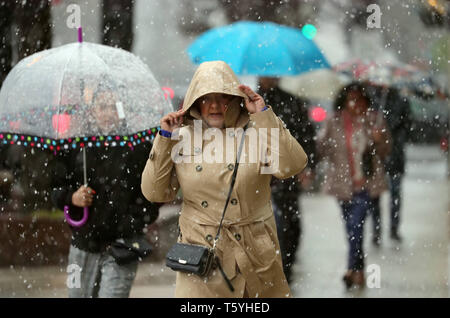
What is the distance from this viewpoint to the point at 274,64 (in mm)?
7574

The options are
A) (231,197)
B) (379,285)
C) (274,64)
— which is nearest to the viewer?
(231,197)

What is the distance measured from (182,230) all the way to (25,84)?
57.5 inches

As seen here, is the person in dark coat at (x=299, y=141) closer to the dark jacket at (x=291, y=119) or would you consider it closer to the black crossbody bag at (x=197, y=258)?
the dark jacket at (x=291, y=119)

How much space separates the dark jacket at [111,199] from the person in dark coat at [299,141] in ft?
6.26

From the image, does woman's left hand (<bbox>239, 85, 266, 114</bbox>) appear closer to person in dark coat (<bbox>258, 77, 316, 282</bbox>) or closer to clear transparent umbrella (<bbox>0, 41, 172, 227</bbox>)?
clear transparent umbrella (<bbox>0, 41, 172, 227</bbox>)

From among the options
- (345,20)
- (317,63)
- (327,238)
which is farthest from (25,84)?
(345,20)

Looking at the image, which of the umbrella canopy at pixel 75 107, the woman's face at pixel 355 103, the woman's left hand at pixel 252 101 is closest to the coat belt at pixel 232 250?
the woman's left hand at pixel 252 101

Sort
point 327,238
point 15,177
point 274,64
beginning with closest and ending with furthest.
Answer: point 274,64, point 15,177, point 327,238

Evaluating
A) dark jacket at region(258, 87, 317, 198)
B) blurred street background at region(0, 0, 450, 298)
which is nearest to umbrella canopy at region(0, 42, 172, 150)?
blurred street background at region(0, 0, 450, 298)

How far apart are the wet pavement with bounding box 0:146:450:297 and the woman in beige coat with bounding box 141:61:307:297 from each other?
3.06 meters

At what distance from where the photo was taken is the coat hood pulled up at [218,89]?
4672 mm

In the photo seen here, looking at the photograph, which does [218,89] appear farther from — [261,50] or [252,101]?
[261,50]

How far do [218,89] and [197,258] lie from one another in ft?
2.91
